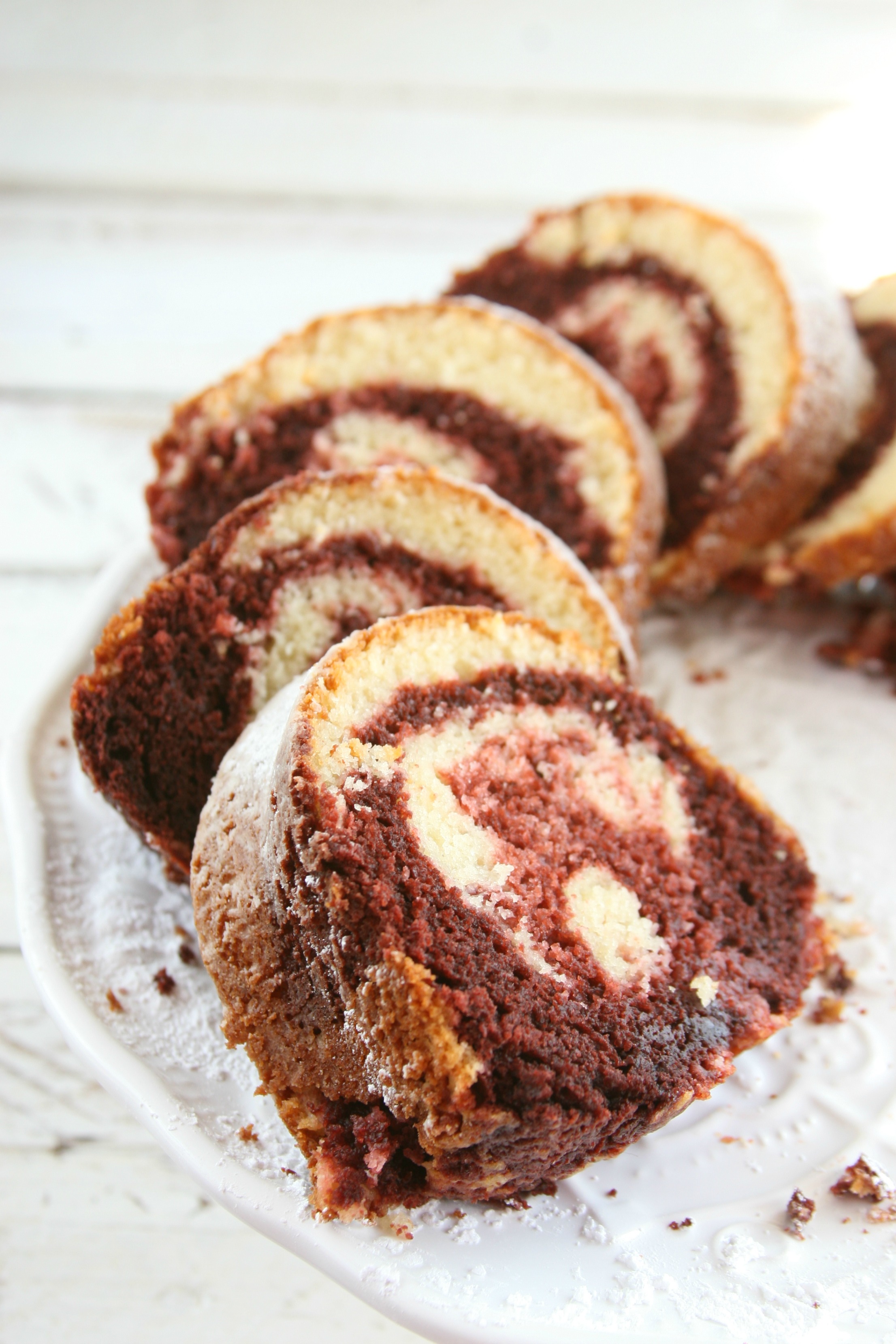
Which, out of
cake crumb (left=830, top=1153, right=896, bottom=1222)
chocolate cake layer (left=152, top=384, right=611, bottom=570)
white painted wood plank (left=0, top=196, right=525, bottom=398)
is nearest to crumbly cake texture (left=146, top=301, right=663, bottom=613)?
chocolate cake layer (left=152, top=384, right=611, bottom=570)

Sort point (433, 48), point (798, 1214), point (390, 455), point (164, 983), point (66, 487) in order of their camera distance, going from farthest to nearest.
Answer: point (433, 48) < point (66, 487) < point (390, 455) < point (164, 983) < point (798, 1214)

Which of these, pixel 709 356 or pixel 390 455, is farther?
pixel 709 356

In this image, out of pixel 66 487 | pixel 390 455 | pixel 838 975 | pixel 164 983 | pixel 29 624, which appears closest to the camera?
pixel 164 983

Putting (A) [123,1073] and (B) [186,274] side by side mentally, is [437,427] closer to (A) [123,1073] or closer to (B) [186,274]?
(A) [123,1073]

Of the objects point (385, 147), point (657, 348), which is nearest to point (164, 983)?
point (657, 348)

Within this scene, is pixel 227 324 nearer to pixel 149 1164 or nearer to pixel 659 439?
pixel 659 439

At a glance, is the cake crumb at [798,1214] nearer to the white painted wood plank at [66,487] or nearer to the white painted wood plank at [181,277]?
the white painted wood plank at [66,487]

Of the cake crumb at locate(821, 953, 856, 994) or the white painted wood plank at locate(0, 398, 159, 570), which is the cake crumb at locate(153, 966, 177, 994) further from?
the white painted wood plank at locate(0, 398, 159, 570)
